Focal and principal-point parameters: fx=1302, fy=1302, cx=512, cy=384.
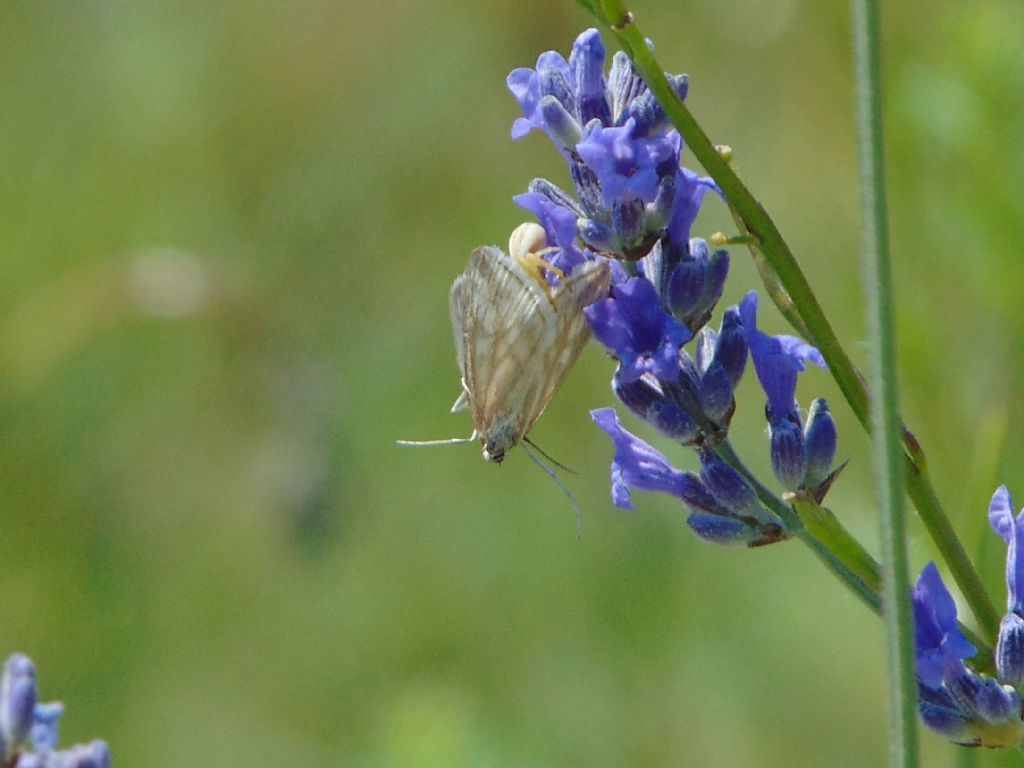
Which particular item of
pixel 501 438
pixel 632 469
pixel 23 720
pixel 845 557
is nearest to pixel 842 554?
pixel 845 557

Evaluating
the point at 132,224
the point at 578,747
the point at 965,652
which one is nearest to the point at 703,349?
the point at 965,652

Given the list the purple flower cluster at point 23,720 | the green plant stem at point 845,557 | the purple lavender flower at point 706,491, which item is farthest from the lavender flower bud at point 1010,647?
the purple flower cluster at point 23,720

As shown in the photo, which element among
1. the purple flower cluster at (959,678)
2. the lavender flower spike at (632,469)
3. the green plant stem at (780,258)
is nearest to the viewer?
the green plant stem at (780,258)

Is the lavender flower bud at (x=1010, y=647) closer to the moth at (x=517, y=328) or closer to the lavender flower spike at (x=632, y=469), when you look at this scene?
the lavender flower spike at (x=632, y=469)

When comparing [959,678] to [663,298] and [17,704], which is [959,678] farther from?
[17,704]

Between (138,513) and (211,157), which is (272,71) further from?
(138,513)

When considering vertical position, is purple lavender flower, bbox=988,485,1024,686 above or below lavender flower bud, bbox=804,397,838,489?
below

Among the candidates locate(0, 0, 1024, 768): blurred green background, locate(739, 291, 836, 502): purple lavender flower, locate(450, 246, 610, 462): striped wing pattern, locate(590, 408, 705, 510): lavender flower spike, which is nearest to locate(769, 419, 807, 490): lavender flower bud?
locate(739, 291, 836, 502): purple lavender flower

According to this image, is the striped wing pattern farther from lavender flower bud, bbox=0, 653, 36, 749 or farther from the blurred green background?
the blurred green background
